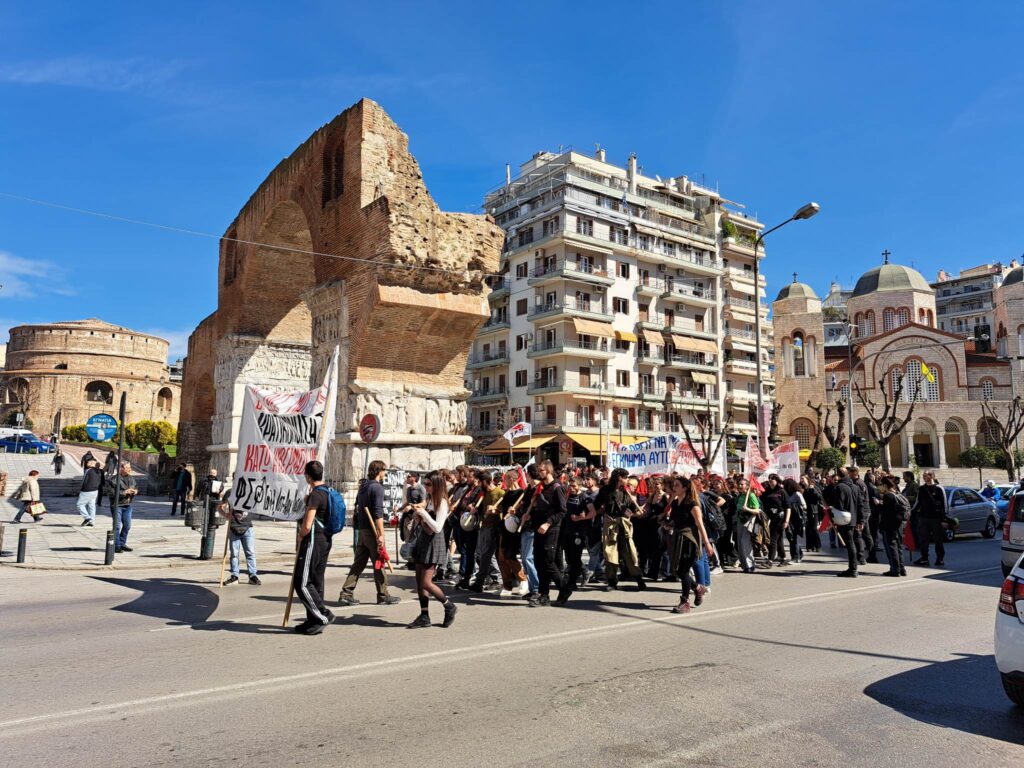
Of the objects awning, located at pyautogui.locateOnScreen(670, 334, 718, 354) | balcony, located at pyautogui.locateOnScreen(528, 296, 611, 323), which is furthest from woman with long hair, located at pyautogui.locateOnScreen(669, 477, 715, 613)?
awning, located at pyautogui.locateOnScreen(670, 334, 718, 354)

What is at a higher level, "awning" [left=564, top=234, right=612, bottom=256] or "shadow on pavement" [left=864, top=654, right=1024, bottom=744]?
"awning" [left=564, top=234, right=612, bottom=256]

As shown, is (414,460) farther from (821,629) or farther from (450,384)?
(821,629)

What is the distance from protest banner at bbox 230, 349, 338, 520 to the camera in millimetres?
8172

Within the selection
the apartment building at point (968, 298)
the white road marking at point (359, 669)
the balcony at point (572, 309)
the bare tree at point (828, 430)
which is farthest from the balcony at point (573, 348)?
the apartment building at point (968, 298)

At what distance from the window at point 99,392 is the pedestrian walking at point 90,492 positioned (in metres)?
69.5

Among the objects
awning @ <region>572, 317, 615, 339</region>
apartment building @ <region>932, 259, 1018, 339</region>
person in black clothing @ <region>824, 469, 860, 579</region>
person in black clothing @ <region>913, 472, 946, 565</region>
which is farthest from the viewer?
apartment building @ <region>932, 259, 1018, 339</region>

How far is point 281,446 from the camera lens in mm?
8422

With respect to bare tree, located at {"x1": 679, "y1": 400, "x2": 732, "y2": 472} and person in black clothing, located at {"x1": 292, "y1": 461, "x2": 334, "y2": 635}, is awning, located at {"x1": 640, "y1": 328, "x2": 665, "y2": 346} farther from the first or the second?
person in black clothing, located at {"x1": 292, "y1": 461, "x2": 334, "y2": 635}

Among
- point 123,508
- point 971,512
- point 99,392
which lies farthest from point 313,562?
point 99,392

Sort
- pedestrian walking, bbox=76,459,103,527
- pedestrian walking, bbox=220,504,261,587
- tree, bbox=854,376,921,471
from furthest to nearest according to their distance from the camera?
1. tree, bbox=854,376,921,471
2. pedestrian walking, bbox=76,459,103,527
3. pedestrian walking, bbox=220,504,261,587

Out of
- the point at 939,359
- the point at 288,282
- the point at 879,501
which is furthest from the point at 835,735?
the point at 939,359

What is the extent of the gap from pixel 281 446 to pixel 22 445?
50.3 metres

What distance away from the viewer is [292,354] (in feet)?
82.1

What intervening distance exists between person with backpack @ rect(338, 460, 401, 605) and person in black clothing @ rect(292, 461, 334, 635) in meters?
0.63
